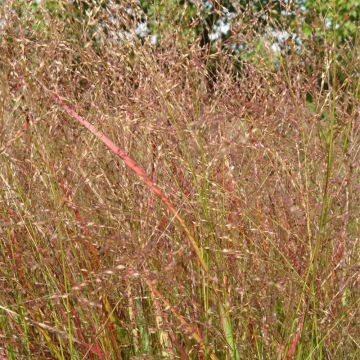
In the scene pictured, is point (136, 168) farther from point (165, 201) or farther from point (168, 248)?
point (168, 248)

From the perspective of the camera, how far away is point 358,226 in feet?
6.38

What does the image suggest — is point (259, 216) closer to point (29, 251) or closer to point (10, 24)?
point (29, 251)

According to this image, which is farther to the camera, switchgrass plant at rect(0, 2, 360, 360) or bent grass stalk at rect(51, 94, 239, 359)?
switchgrass plant at rect(0, 2, 360, 360)

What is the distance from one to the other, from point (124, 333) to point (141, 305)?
0.09 metres

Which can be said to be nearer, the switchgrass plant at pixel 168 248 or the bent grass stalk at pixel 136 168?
the bent grass stalk at pixel 136 168

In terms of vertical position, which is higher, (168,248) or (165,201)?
(165,201)

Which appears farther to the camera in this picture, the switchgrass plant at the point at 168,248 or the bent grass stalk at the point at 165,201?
the switchgrass plant at the point at 168,248

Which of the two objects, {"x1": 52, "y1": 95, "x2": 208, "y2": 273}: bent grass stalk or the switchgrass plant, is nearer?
{"x1": 52, "y1": 95, "x2": 208, "y2": 273}: bent grass stalk

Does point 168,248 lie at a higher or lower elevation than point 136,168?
lower

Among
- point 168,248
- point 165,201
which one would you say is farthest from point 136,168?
point 168,248

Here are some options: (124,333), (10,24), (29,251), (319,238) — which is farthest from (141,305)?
(10,24)

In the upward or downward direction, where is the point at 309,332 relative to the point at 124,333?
upward

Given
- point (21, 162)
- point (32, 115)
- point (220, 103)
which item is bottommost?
point (21, 162)

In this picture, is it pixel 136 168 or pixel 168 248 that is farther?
pixel 168 248
